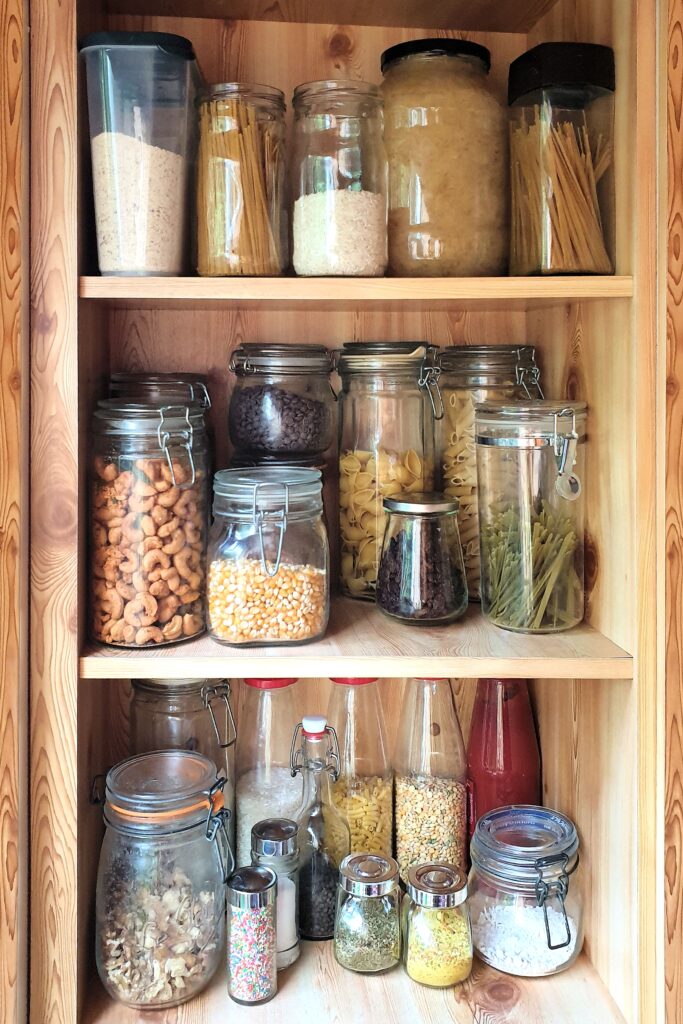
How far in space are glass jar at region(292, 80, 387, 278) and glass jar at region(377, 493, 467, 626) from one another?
298 mm

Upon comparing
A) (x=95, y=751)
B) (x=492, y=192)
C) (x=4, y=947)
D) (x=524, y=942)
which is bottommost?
(x=524, y=942)

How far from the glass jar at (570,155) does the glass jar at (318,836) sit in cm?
67

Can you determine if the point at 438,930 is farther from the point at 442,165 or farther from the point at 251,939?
the point at 442,165

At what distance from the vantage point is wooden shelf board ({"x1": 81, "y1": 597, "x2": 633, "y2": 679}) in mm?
1107

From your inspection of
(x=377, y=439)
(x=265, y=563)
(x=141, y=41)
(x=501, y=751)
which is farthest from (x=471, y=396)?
(x=141, y=41)

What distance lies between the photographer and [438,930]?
48.1 inches

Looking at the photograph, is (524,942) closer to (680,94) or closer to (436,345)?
(436,345)

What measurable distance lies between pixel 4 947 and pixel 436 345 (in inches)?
37.2

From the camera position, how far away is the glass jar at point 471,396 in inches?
53.4

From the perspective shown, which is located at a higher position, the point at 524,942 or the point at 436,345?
the point at 436,345

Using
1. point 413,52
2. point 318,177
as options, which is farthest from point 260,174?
point 413,52

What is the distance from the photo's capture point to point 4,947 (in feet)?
3.48

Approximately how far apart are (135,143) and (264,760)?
822 millimetres

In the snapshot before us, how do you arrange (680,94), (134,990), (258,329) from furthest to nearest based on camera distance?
1. (258,329)
2. (134,990)
3. (680,94)
